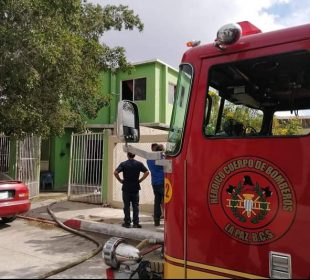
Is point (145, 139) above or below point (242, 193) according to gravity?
above

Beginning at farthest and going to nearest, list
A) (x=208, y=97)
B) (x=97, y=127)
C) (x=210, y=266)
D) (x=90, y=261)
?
(x=97, y=127) → (x=90, y=261) → (x=208, y=97) → (x=210, y=266)

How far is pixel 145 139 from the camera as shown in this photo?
10.8 meters

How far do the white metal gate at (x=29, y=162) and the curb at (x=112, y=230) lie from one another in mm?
4170

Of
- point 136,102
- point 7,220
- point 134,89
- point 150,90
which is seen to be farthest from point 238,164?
point 134,89

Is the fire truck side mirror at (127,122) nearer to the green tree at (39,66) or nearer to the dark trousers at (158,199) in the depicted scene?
the dark trousers at (158,199)

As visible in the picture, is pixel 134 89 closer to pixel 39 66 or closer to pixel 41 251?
pixel 39 66

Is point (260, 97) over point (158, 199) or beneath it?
over

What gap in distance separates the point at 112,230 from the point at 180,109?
19.9 ft

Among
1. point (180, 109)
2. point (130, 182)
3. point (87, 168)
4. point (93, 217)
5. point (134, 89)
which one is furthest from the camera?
point (134, 89)

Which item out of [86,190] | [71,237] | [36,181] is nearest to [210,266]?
[71,237]

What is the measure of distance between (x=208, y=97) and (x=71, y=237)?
639 cm

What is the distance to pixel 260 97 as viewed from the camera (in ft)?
10.7

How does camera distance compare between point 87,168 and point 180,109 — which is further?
point 87,168

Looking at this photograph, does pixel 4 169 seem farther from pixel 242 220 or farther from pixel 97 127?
pixel 242 220
